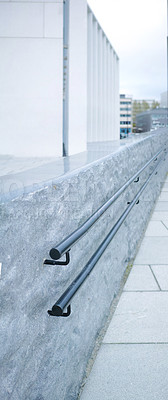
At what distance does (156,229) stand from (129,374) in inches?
162

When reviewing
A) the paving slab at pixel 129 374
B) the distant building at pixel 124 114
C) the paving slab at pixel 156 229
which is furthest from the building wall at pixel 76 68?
the distant building at pixel 124 114

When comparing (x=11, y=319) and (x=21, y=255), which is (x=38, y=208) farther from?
(x=11, y=319)

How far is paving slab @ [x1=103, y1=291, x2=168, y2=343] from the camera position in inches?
121

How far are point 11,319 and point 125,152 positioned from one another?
3.33m

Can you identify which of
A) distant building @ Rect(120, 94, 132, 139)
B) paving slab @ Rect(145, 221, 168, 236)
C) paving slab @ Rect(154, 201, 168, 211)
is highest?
distant building @ Rect(120, 94, 132, 139)

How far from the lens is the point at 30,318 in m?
1.80

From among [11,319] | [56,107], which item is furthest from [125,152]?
[56,107]

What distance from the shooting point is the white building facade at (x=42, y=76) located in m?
9.80

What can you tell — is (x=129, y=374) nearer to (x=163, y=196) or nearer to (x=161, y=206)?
(x=161, y=206)

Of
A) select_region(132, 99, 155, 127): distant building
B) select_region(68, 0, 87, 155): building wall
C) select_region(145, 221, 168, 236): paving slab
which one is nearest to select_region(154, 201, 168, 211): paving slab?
select_region(145, 221, 168, 236): paving slab

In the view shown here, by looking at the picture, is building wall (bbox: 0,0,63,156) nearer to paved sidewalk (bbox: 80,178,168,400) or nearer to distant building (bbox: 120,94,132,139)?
paved sidewalk (bbox: 80,178,168,400)

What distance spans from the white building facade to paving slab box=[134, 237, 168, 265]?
5133mm

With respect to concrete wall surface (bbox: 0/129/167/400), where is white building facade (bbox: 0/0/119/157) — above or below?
above

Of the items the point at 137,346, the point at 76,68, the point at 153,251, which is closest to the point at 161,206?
the point at 153,251
